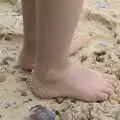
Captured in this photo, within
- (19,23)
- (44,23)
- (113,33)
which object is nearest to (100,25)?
(113,33)

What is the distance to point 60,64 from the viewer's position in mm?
1027

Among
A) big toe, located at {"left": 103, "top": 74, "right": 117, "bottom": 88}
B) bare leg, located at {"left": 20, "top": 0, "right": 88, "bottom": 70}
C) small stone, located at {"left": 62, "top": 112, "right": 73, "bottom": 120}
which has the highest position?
bare leg, located at {"left": 20, "top": 0, "right": 88, "bottom": 70}

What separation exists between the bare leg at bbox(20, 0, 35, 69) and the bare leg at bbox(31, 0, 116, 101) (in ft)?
0.31

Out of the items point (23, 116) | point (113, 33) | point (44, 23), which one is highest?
point (44, 23)

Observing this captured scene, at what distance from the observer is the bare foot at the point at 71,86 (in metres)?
1.05

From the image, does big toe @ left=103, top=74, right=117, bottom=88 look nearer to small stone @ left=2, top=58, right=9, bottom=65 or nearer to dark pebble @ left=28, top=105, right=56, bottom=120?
dark pebble @ left=28, top=105, right=56, bottom=120

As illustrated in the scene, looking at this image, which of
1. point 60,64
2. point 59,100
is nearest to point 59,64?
point 60,64

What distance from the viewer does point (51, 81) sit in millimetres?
1049

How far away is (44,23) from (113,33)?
0.49 m

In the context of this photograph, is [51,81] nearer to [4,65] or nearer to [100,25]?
[4,65]

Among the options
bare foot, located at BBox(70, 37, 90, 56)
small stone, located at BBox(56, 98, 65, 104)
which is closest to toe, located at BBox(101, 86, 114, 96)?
small stone, located at BBox(56, 98, 65, 104)

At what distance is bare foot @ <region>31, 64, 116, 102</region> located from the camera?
41.2 inches

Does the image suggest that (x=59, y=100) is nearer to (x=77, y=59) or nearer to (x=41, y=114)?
(x=41, y=114)

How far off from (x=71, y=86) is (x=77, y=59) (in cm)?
19
